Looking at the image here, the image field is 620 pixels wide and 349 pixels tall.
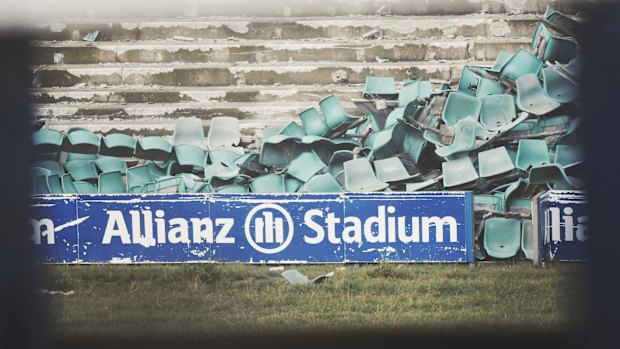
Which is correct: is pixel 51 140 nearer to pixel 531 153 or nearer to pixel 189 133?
pixel 189 133

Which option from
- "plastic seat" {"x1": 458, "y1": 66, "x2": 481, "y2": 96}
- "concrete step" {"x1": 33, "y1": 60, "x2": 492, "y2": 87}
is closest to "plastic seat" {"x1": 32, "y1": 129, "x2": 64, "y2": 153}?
"concrete step" {"x1": 33, "y1": 60, "x2": 492, "y2": 87}

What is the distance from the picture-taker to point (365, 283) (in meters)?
5.98

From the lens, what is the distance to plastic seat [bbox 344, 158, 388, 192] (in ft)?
24.1

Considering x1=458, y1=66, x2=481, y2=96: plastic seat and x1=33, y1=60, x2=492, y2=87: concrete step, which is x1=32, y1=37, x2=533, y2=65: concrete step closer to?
x1=33, y1=60, x2=492, y2=87: concrete step

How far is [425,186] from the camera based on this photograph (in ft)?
23.9

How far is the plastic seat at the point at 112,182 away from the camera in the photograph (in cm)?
741

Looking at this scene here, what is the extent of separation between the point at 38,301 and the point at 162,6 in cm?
675

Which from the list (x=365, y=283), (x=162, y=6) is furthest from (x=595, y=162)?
(x=162, y=6)

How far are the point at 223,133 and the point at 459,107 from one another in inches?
89.9

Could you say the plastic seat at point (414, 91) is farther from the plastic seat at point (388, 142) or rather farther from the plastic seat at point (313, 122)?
the plastic seat at point (313, 122)

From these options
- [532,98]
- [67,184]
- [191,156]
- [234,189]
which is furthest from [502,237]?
[67,184]

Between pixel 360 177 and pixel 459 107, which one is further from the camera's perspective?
pixel 459 107

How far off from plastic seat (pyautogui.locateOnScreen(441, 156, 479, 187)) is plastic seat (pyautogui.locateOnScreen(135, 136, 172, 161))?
2.60 m

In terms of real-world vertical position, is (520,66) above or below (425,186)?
above
